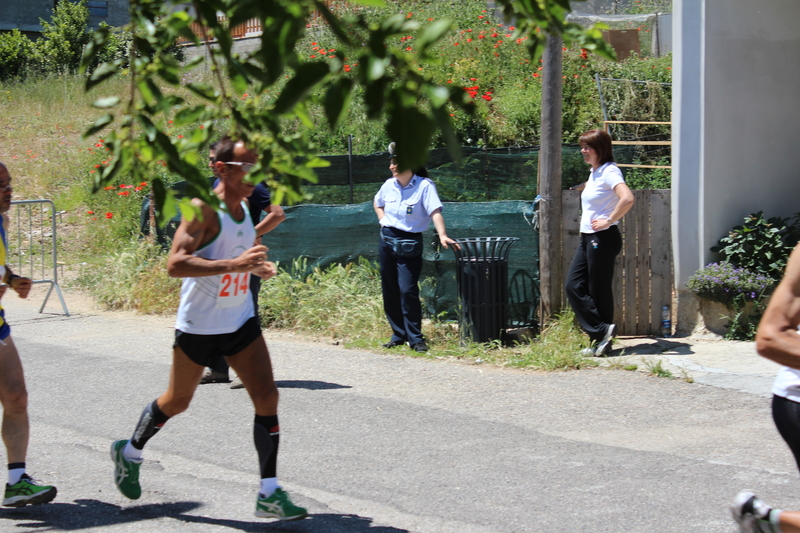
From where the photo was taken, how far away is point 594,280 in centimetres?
741

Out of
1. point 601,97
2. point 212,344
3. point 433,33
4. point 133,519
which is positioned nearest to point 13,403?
point 133,519

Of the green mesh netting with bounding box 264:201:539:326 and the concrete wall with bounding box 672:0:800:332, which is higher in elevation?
the concrete wall with bounding box 672:0:800:332

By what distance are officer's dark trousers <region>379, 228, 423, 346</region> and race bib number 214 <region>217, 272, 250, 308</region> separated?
11.8 ft

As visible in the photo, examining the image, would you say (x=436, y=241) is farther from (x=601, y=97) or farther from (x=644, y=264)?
(x=601, y=97)

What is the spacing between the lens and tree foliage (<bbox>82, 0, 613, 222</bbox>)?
1.77 metres

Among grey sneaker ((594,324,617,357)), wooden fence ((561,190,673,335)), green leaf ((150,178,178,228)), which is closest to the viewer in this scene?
green leaf ((150,178,178,228))

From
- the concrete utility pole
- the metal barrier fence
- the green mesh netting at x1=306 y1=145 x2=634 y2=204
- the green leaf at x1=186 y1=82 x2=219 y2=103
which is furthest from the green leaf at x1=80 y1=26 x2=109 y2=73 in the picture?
the metal barrier fence

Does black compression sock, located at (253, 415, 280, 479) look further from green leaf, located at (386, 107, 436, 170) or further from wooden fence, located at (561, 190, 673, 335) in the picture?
wooden fence, located at (561, 190, 673, 335)

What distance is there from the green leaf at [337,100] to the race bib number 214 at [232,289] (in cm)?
251

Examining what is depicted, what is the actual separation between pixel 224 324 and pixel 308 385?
2.81 meters

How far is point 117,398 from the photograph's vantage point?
21.8ft

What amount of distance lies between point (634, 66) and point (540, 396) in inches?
445

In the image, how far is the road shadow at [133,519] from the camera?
13.4 feet

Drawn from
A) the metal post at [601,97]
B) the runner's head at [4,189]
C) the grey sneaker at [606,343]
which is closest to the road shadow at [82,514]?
the runner's head at [4,189]
